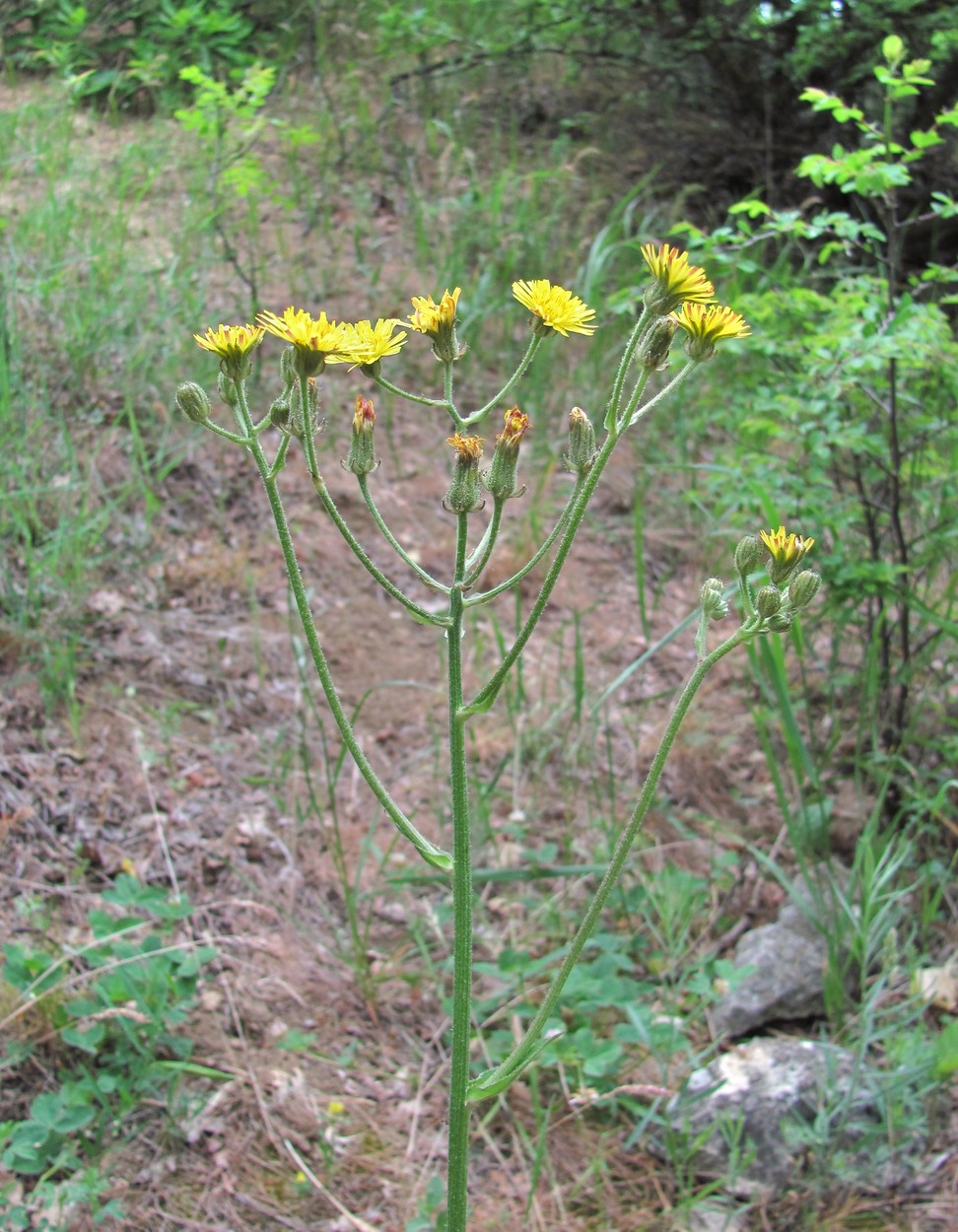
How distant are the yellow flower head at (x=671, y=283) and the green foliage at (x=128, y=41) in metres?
4.19

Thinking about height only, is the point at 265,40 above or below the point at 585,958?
above

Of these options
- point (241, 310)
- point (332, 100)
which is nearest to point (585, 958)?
point (241, 310)

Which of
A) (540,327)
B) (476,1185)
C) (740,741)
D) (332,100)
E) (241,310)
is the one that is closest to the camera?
(540,327)

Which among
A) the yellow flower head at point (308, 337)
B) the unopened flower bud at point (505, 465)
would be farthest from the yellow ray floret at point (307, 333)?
the unopened flower bud at point (505, 465)

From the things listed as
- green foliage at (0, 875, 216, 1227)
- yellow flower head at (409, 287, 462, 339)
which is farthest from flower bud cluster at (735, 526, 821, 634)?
green foliage at (0, 875, 216, 1227)

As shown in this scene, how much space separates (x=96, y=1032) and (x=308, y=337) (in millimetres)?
1357

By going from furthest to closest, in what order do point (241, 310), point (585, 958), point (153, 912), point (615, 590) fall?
point (241, 310), point (615, 590), point (585, 958), point (153, 912)

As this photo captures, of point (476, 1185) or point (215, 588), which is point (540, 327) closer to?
point (476, 1185)

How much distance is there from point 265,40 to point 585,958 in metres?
4.76

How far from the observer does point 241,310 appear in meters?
3.72

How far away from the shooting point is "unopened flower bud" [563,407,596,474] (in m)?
1.26

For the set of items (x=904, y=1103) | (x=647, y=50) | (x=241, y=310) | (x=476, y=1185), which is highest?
(x=647, y=50)

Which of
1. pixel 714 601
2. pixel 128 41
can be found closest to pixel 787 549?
pixel 714 601

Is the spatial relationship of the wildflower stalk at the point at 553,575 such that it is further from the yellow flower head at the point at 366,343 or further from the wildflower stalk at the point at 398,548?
the yellow flower head at the point at 366,343
